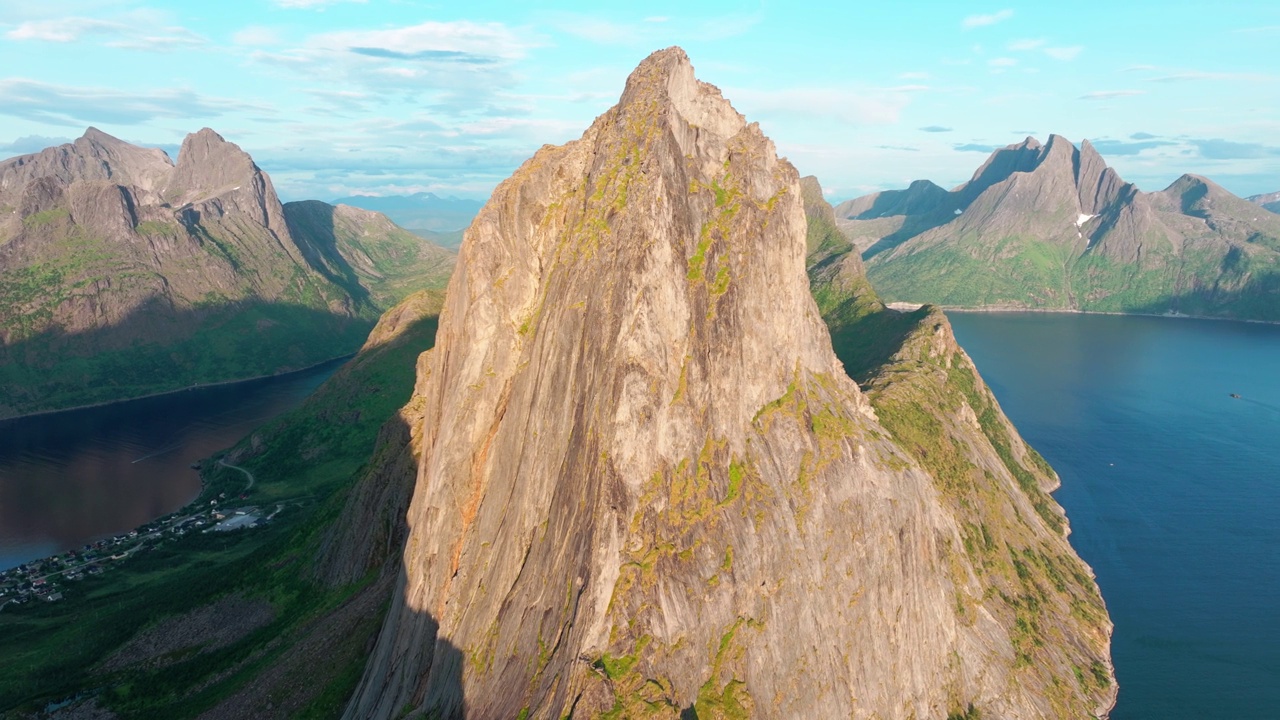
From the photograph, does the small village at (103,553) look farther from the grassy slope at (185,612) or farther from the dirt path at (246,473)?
the dirt path at (246,473)

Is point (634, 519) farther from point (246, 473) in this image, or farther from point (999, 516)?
point (246, 473)

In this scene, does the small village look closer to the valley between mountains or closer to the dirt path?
the dirt path

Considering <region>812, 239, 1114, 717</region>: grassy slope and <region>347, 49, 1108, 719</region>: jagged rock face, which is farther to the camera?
<region>812, 239, 1114, 717</region>: grassy slope

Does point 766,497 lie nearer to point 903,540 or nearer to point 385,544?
point 903,540

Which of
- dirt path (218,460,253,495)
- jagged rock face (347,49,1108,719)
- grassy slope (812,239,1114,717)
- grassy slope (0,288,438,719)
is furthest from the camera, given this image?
dirt path (218,460,253,495)

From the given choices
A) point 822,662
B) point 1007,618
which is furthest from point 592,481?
point 1007,618

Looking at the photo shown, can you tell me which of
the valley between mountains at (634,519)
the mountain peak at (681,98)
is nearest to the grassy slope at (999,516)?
the valley between mountains at (634,519)

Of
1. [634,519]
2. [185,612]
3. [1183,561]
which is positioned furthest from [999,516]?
[185,612]

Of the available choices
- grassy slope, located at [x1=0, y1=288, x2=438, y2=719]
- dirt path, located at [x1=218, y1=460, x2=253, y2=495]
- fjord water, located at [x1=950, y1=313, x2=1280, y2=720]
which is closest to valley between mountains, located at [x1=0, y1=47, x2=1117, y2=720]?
grassy slope, located at [x1=0, y1=288, x2=438, y2=719]
